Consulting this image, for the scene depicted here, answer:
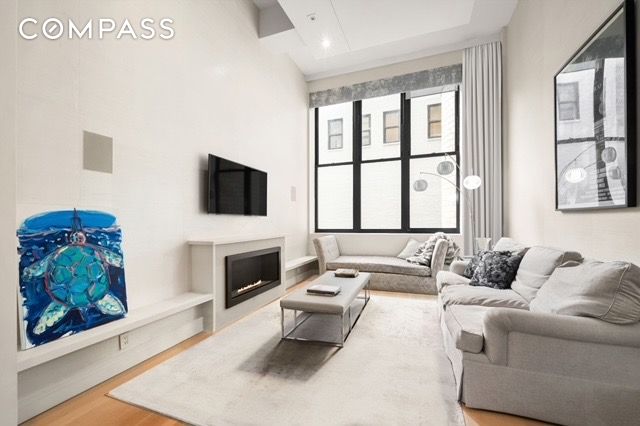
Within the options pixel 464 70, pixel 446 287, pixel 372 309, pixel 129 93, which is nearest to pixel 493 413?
pixel 446 287

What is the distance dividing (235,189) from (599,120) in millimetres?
3237

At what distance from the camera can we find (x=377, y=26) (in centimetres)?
386

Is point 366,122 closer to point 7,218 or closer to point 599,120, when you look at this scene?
point 599,120

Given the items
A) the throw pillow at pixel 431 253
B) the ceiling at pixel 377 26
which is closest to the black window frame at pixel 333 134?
the ceiling at pixel 377 26

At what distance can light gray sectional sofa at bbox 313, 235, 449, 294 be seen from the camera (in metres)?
3.95

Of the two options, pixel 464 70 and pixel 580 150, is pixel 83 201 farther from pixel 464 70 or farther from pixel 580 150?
pixel 464 70

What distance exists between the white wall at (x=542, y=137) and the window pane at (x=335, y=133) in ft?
8.40

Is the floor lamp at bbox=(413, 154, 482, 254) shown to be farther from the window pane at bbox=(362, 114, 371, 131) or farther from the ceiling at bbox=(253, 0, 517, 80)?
the ceiling at bbox=(253, 0, 517, 80)

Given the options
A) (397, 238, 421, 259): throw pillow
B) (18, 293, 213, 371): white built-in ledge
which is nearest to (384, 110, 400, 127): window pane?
(397, 238, 421, 259): throw pillow

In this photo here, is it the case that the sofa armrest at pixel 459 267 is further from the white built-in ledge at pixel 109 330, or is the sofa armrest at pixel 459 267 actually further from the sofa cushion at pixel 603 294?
the white built-in ledge at pixel 109 330

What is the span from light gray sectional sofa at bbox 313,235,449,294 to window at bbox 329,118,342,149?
204 cm

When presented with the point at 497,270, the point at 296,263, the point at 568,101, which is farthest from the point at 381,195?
the point at 568,101

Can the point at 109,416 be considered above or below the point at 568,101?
below

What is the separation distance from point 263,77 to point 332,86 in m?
1.68
